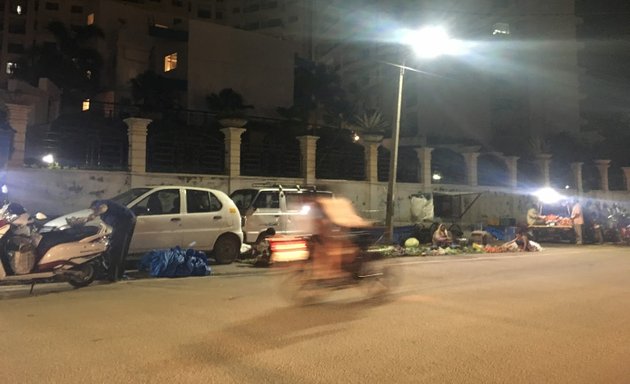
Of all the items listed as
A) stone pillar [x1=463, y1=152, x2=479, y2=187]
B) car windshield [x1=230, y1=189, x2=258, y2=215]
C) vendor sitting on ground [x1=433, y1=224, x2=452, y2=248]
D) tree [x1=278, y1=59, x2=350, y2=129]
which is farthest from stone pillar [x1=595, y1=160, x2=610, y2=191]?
car windshield [x1=230, y1=189, x2=258, y2=215]

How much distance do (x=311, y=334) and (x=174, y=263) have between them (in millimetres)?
5187

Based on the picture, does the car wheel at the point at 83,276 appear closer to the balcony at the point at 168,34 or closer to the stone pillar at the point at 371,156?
the stone pillar at the point at 371,156

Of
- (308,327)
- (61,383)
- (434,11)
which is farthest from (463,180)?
(61,383)

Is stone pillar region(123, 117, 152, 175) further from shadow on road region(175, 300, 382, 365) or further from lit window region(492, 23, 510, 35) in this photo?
lit window region(492, 23, 510, 35)

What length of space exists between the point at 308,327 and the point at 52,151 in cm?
1276

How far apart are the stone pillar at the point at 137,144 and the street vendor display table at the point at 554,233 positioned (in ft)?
52.1

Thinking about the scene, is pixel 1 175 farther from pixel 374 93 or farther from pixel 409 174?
pixel 374 93

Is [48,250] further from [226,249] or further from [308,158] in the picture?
[308,158]

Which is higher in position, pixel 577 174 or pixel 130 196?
pixel 577 174

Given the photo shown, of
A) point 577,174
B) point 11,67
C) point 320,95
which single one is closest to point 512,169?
point 577,174

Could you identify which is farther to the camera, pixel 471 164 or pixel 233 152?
pixel 471 164

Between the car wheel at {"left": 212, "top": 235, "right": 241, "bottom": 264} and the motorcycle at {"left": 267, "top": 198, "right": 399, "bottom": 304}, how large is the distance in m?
4.33

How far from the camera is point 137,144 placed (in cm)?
1559

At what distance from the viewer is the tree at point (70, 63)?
124ft
